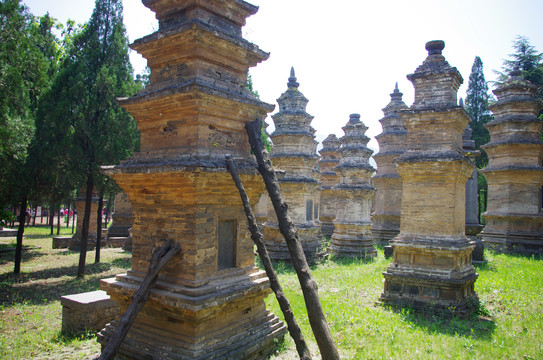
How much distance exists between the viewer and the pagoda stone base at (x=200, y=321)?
17.1 ft

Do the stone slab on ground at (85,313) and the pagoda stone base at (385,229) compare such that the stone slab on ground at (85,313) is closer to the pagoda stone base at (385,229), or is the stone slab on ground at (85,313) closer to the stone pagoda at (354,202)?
the stone pagoda at (354,202)

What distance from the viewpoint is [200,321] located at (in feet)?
17.3

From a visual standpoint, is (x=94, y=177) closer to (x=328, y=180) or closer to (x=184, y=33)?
(x=184, y=33)

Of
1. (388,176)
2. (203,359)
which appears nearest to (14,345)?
(203,359)

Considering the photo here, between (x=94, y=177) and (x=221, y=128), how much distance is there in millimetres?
9679

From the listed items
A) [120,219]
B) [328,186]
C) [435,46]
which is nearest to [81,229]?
[120,219]

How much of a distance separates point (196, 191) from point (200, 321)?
5.97ft

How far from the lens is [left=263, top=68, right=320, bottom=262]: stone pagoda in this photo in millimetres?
16109

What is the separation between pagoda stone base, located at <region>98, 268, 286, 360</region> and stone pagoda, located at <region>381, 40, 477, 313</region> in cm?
490

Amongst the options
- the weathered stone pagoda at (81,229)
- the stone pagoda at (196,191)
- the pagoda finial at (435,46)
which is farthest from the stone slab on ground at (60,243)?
the pagoda finial at (435,46)

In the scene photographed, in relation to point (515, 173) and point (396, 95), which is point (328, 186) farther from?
point (515, 173)

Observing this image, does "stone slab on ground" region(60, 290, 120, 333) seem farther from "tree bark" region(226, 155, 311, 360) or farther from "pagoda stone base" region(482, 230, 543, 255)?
"pagoda stone base" region(482, 230, 543, 255)

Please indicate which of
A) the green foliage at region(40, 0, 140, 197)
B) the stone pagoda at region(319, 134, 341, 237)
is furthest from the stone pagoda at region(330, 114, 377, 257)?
the green foliage at region(40, 0, 140, 197)

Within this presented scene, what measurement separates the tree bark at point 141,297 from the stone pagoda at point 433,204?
6709 millimetres
